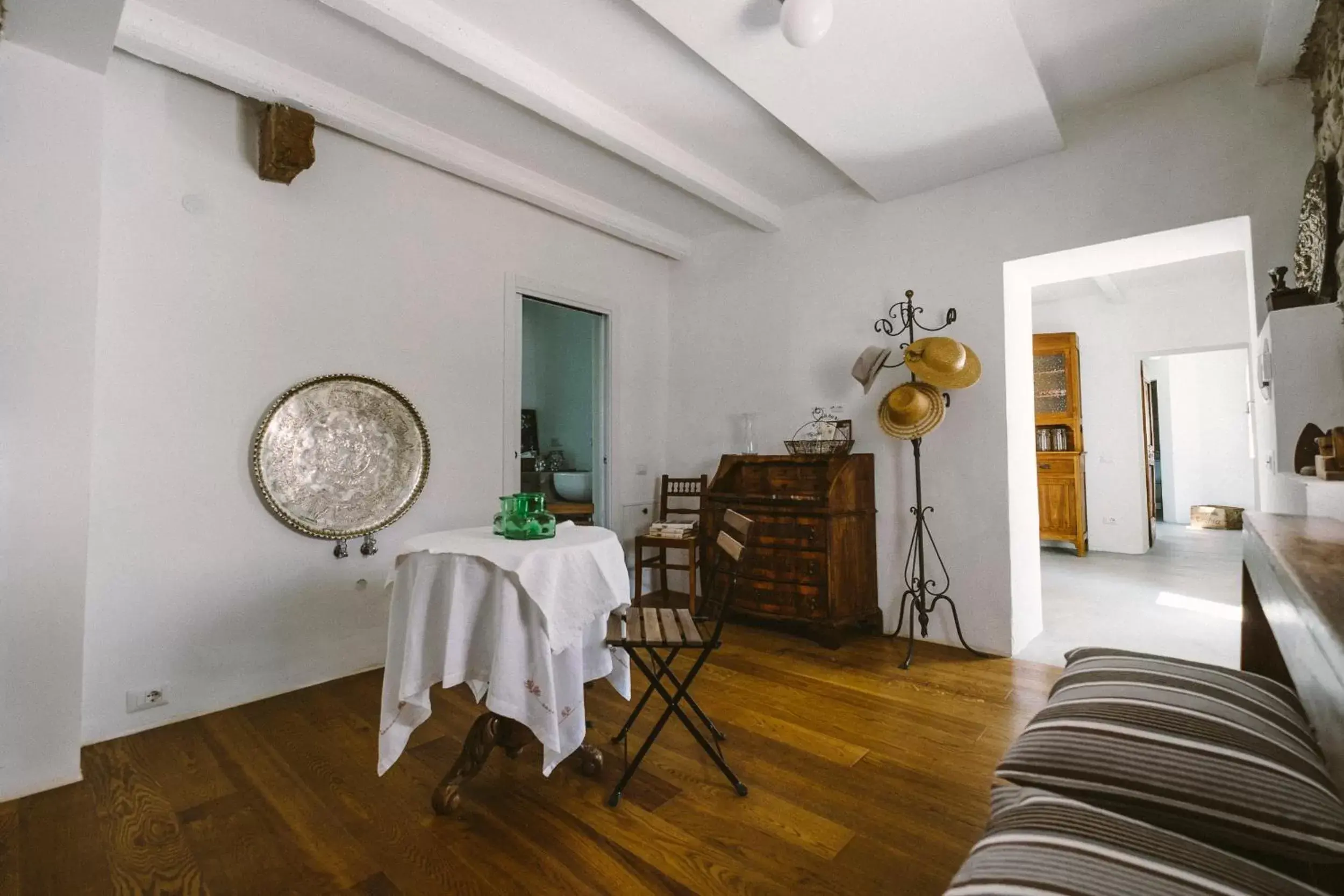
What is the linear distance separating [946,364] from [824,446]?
94 centimetres

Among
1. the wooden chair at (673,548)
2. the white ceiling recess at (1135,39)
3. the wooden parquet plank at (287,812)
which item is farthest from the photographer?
the wooden chair at (673,548)

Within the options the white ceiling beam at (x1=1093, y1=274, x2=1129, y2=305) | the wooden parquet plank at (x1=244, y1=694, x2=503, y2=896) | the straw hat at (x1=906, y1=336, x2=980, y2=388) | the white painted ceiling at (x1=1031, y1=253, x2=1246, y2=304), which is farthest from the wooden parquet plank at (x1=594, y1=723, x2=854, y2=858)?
the white painted ceiling at (x1=1031, y1=253, x2=1246, y2=304)

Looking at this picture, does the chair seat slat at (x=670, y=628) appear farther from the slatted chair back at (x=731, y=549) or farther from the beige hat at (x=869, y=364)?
the beige hat at (x=869, y=364)

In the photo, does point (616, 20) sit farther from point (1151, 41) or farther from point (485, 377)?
point (1151, 41)

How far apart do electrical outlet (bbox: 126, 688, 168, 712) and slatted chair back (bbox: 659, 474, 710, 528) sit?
127 inches

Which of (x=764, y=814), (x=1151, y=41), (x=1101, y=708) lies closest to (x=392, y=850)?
(x=764, y=814)

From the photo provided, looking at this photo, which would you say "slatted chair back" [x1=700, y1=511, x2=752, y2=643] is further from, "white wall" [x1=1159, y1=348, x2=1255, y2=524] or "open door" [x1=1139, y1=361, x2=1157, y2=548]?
"white wall" [x1=1159, y1=348, x2=1255, y2=524]

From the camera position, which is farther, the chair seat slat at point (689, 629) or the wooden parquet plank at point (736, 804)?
the chair seat slat at point (689, 629)

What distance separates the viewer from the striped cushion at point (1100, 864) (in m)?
0.69

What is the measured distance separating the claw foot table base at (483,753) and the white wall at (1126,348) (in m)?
7.05

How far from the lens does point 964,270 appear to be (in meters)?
3.76

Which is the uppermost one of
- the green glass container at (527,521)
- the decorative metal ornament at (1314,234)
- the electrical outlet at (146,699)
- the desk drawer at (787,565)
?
the decorative metal ornament at (1314,234)

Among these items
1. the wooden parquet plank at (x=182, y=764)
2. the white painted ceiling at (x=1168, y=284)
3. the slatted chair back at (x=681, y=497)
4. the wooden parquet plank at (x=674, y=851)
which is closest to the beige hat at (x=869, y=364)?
the slatted chair back at (x=681, y=497)

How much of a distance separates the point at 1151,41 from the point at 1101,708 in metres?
3.22
